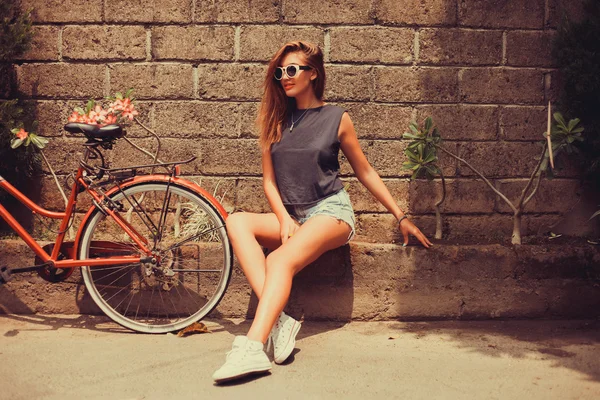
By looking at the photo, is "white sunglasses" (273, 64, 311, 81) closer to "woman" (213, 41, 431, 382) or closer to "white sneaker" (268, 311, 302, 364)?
"woman" (213, 41, 431, 382)

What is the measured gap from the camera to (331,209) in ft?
13.0

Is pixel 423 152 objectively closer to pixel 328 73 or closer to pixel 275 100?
pixel 328 73

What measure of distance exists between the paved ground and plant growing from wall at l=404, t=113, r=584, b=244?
0.76 m

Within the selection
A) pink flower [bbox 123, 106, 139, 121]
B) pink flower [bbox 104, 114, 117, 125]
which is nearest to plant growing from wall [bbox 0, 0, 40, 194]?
pink flower [bbox 104, 114, 117, 125]

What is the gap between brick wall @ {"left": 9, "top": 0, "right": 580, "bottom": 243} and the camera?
189 inches

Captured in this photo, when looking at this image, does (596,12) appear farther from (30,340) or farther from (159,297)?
(30,340)

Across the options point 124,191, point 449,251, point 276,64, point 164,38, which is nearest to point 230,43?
point 164,38

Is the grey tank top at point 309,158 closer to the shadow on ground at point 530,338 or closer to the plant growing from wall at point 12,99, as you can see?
the shadow on ground at point 530,338

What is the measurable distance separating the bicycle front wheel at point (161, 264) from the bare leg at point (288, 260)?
1.81 ft

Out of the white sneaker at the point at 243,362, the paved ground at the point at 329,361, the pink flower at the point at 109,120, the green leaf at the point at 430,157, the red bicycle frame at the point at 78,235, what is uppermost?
the pink flower at the point at 109,120

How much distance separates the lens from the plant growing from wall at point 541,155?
14.0ft

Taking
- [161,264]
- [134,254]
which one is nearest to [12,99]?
[134,254]

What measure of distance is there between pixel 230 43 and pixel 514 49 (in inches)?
78.7

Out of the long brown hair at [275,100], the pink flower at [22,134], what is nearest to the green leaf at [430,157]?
the long brown hair at [275,100]
